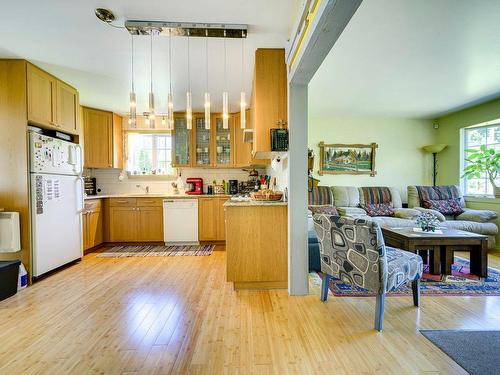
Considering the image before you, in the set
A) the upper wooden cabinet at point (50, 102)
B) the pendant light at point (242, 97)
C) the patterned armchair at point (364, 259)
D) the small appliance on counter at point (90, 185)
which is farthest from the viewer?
the small appliance on counter at point (90, 185)

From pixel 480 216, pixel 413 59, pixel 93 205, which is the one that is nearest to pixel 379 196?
pixel 480 216

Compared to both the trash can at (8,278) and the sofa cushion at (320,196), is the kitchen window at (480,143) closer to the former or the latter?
the sofa cushion at (320,196)

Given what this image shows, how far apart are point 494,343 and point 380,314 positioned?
757mm

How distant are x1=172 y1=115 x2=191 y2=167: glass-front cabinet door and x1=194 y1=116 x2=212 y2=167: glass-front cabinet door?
18 cm

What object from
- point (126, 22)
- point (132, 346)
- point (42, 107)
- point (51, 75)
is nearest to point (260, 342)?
point (132, 346)

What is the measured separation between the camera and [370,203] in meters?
4.71

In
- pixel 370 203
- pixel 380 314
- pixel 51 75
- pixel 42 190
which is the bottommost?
pixel 380 314

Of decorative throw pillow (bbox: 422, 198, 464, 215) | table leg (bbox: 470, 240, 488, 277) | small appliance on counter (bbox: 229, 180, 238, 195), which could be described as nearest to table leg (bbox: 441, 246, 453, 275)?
table leg (bbox: 470, 240, 488, 277)

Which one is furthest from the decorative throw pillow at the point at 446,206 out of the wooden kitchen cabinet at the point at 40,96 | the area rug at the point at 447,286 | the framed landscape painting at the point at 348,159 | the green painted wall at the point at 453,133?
the wooden kitchen cabinet at the point at 40,96

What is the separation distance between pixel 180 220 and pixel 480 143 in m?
5.94

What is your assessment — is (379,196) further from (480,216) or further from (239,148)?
(239,148)

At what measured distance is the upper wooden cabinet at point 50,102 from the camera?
2.80 meters

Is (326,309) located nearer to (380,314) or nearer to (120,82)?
(380,314)

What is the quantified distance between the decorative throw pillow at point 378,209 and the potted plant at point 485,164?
155cm
